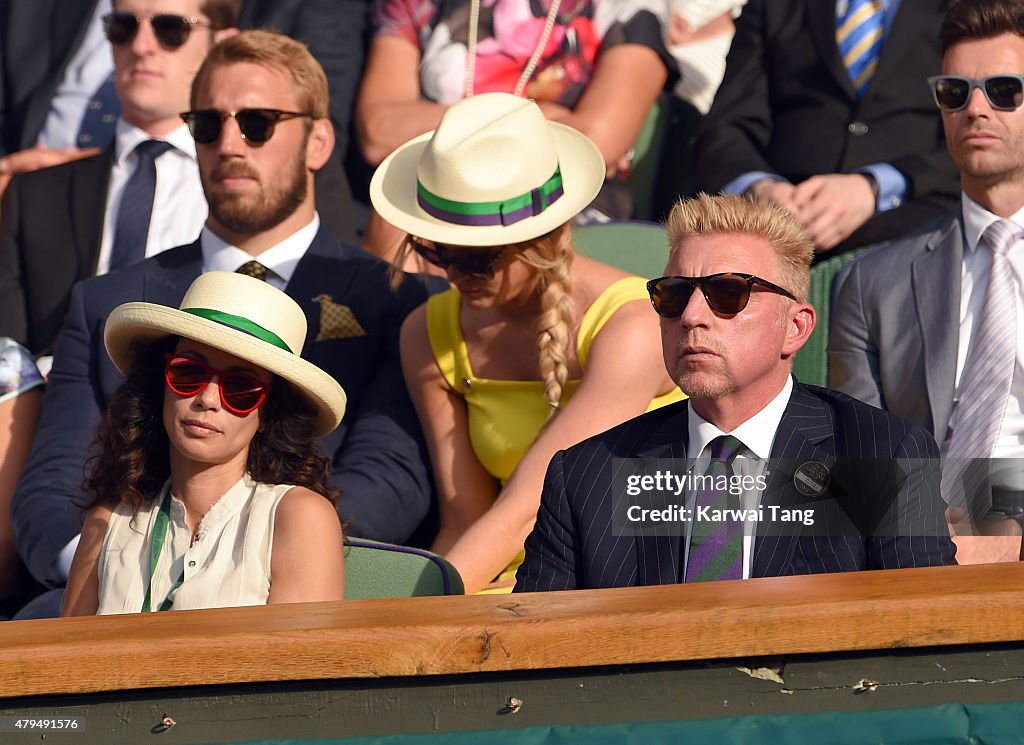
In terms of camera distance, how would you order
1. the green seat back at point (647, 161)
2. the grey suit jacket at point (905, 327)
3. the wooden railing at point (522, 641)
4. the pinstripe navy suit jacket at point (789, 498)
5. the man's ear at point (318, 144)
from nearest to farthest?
the wooden railing at point (522, 641), the pinstripe navy suit jacket at point (789, 498), the grey suit jacket at point (905, 327), the man's ear at point (318, 144), the green seat back at point (647, 161)

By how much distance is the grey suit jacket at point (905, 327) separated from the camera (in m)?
3.60

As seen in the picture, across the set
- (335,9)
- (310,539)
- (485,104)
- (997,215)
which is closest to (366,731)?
(310,539)

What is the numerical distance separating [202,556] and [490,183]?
3.92 ft

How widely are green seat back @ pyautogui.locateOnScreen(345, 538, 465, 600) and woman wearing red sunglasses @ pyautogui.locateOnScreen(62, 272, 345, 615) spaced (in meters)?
0.06

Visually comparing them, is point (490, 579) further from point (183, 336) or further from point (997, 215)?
point (997, 215)

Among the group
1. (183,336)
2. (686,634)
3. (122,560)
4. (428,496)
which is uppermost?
(686,634)

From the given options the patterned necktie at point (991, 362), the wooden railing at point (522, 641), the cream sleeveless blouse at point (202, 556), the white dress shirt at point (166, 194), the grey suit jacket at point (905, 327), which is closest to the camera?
the wooden railing at point (522, 641)

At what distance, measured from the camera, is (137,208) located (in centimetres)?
464

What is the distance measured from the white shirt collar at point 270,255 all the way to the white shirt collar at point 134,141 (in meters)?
0.69

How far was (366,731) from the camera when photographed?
6.19 ft

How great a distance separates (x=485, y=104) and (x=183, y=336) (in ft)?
3.52

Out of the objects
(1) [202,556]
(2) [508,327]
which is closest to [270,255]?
(2) [508,327]

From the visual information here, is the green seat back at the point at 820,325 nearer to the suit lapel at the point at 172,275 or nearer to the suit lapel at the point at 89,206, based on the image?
the suit lapel at the point at 172,275

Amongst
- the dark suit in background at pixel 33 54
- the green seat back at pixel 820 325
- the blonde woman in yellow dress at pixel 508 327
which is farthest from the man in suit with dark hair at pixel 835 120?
the dark suit in background at pixel 33 54
